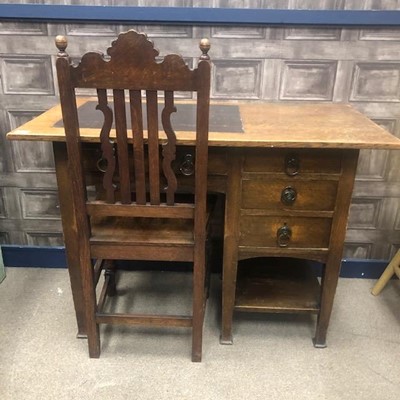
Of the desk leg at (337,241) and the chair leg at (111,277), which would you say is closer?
the desk leg at (337,241)

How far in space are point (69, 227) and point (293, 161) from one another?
31.9 inches

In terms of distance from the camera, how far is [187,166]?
1.42 metres

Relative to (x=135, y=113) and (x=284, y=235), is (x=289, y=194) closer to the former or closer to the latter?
(x=284, y=235)

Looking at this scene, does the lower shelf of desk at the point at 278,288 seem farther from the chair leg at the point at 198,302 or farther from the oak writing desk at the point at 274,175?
the chair leg at the point at 198,302

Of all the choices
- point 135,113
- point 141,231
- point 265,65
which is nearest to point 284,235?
point 141,231

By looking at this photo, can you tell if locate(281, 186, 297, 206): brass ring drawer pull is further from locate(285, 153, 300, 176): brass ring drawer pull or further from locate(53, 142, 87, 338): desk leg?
locate(53, 142, 87, 338): desk leg

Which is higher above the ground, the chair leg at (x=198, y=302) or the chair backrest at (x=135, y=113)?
the chair backrest at (x=135, y=113)

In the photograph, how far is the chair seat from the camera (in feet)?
4.77

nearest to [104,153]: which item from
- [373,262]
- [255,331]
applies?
[255,331]

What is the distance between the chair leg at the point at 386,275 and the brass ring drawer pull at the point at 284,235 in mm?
774

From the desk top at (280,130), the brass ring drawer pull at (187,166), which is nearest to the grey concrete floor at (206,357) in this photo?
the brass ring drawer pull at (187,166)

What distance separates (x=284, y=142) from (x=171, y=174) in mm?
359

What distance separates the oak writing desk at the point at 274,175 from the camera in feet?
4.37

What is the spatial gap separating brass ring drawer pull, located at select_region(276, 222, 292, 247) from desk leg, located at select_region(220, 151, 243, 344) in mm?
145
